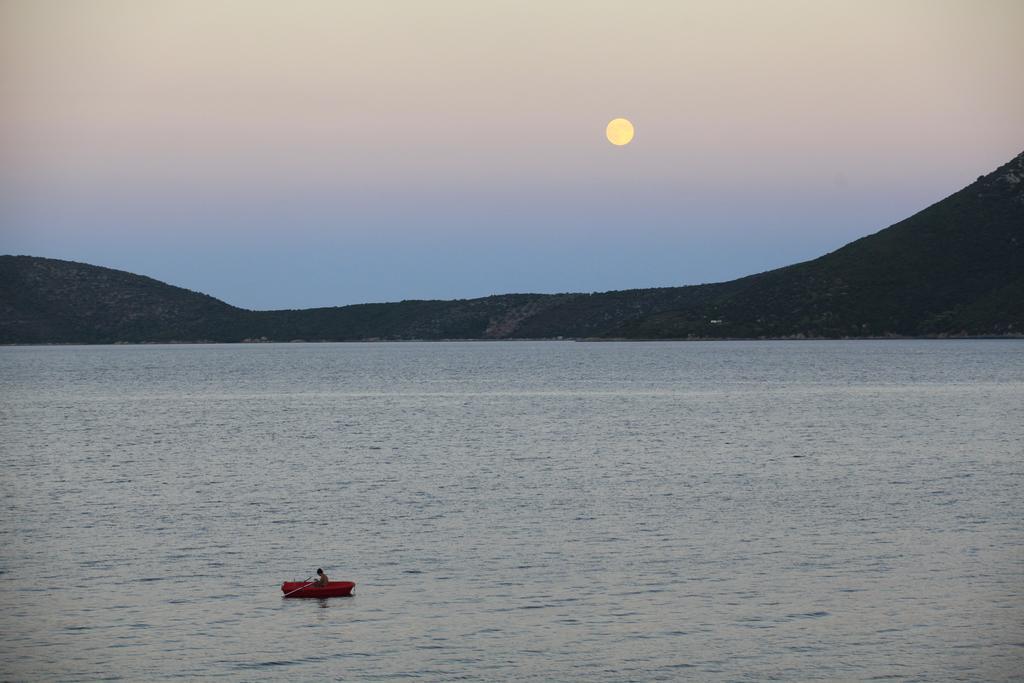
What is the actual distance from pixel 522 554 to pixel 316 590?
30.5 feet

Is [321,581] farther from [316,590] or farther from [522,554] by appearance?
[522,554]

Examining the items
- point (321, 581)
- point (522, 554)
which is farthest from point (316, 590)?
point (522, 554)

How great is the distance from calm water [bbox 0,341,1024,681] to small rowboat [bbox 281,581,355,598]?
0.48 meters

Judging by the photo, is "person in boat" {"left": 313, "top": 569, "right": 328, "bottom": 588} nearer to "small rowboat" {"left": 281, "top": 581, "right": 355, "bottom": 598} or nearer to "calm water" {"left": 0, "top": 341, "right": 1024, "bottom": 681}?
"small rowboat" {"left": 281, "top": 581, "right": 355, "bottom": 598}

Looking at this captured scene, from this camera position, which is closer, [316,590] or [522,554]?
[316,590]

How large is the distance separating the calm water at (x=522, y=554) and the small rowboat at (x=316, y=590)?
0.48 metres

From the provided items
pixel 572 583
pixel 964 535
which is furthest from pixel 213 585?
pixel 964 535

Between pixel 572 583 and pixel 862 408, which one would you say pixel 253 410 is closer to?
pixel 862 408

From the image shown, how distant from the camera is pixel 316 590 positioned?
124 feet

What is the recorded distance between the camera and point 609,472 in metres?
69.9

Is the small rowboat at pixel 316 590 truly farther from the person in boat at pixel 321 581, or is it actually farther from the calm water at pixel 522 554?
the calm water at pixel 522 554

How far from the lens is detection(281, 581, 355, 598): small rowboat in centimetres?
3772

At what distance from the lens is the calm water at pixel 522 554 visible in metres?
32.1

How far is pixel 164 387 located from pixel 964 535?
15317 cm
